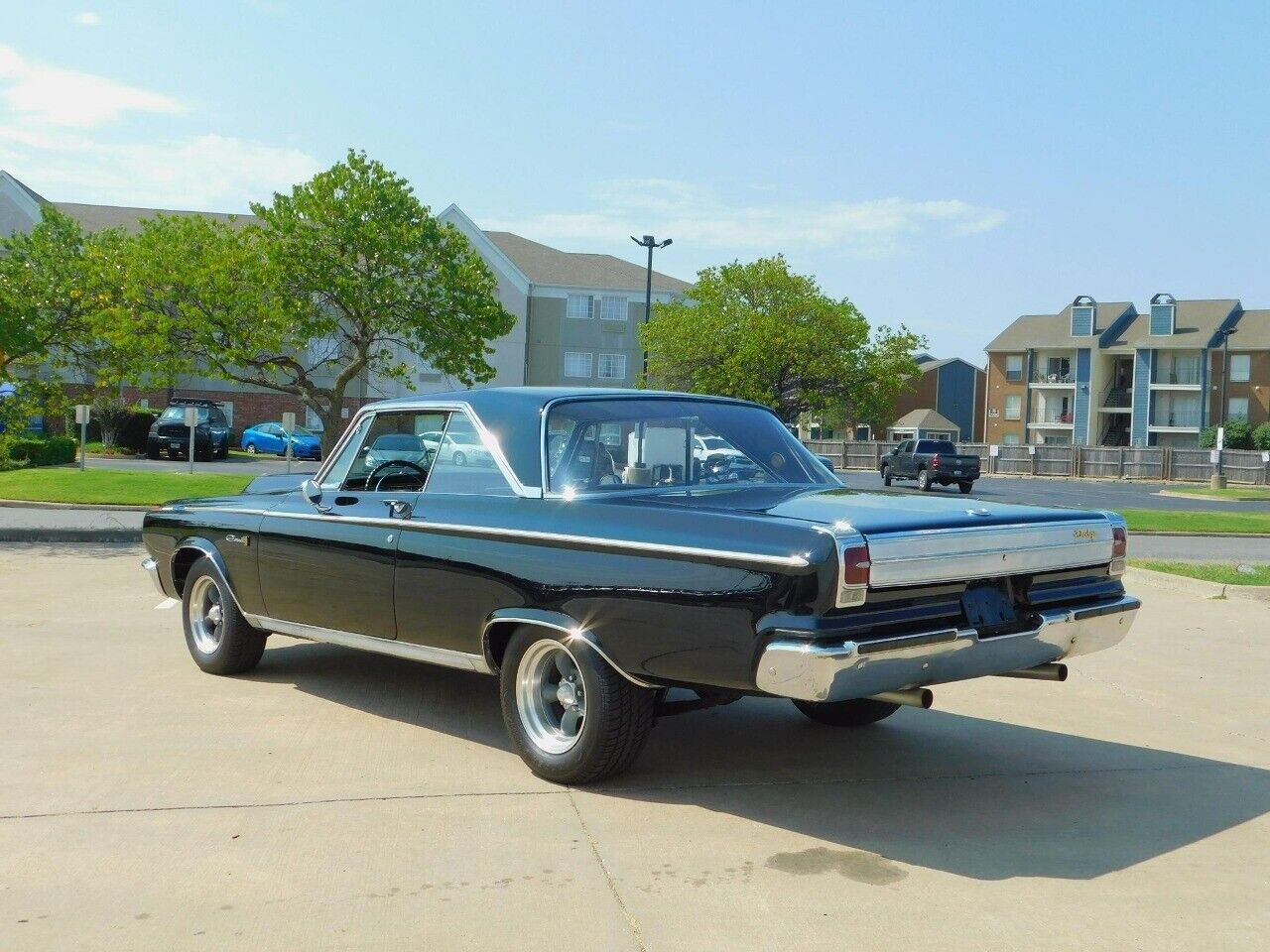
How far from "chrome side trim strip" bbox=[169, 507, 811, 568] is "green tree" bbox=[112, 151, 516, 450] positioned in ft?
66.9

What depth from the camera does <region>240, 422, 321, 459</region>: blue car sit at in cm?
5003

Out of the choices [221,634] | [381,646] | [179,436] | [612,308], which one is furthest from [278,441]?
[381,646]

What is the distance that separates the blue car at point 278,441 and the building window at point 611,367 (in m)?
18.9

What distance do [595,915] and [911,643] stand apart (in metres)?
1.49

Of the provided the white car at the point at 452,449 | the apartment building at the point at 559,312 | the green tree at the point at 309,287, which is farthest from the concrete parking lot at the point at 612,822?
the apartment building at the point at 559,312

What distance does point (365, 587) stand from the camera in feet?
20.3

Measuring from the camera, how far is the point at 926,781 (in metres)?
5.61

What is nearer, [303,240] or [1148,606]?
[1148,606]

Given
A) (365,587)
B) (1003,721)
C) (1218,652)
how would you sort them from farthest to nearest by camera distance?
(1218,652) < (1003,721) < (365,587)

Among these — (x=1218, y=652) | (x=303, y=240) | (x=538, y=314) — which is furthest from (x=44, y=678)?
(x=538, y=314)

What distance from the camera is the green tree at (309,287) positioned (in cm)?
2622

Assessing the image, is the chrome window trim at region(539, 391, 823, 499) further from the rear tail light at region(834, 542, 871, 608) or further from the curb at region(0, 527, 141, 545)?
the curb at region(0, 527, 141, 545)

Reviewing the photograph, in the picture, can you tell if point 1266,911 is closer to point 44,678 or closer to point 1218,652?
point 1218,652

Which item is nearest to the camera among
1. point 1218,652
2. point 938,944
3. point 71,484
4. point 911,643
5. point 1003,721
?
point 938,944
